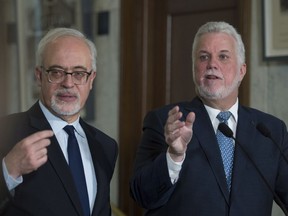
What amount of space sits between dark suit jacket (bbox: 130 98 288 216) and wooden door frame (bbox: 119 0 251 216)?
1442 mm

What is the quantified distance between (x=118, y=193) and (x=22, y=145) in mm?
2172

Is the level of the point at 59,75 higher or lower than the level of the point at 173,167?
higher

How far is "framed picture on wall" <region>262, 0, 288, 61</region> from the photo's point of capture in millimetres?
2623

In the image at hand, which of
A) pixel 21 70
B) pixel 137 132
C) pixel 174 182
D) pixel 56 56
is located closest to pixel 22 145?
pixel 56 56

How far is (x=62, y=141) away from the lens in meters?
1.71

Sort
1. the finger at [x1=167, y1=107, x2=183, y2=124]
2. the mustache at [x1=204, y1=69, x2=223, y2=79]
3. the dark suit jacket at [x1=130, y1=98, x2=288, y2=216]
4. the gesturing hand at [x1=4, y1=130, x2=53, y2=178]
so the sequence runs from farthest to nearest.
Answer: the mustache at [x1=204, y1=69, x2=223, y2=79] < the dark suit jacket at [x1=130, y1=98, x2=288, y2=216] < the finger at [x1=167, y1=107, x2=183, y2=124] < the gesturing hand at [x1=4, y1=130, x2=53, y2=178]

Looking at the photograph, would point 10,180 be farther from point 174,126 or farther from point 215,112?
point 215,112

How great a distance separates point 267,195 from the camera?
1.86 m

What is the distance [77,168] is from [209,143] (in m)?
0.49

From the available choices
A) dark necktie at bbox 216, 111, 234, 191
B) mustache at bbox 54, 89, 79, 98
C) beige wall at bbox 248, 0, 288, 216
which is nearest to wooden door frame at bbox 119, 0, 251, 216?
beige wall at bbox 248, 0, 288, 216

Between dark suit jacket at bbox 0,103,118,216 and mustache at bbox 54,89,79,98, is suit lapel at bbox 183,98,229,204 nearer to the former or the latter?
dark suit jacket at bbox 0,103,118,216

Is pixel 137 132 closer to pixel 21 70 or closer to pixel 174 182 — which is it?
pixel 21 70

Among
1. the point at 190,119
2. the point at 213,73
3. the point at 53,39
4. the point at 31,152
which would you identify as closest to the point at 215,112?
the point at 213,73

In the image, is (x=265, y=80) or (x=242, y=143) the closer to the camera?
(x=242, y=143)
